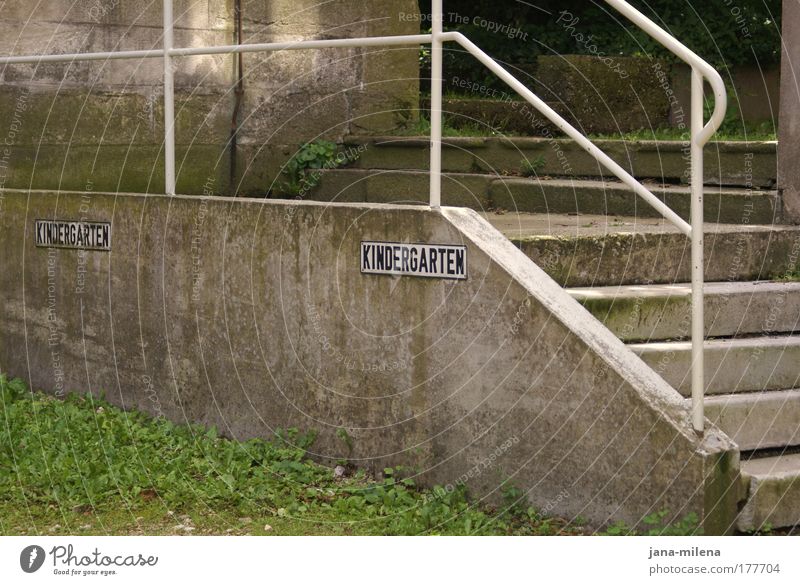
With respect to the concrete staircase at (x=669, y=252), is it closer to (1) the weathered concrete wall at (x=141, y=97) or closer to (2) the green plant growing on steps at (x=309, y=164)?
(2) the green plant growing on steps at (x=309, y=164)

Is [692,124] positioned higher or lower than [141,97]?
lower

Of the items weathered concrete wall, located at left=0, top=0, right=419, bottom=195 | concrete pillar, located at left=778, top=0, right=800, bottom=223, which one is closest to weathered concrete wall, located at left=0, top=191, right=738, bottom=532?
weathered concrete wall, located at left=0, top=0, right=419, bottom=195

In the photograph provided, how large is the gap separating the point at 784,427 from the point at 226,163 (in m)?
3.97

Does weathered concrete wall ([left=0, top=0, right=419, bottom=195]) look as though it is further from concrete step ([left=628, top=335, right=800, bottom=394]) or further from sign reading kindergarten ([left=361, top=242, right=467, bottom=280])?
concrete step ([left=628, top=335, right=800, bottom=394])

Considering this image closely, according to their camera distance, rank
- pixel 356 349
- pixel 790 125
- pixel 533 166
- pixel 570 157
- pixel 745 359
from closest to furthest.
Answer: pixel 745 359
pixel 356 349
pixel 790 125
pixel 570 157
pixel 533 166

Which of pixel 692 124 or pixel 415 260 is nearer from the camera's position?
pixel 692 124

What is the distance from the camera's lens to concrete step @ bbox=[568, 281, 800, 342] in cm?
543

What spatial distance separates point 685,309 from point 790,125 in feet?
5.41

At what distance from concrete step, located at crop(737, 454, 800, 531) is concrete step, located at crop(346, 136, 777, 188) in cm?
243

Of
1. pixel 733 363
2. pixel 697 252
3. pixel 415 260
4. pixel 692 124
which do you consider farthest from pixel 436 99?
pixel 733 363

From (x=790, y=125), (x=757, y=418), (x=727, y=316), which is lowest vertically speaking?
(x=757, y=418)

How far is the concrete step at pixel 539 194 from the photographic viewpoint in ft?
22.1

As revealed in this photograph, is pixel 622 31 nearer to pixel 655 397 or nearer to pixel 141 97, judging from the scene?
pixel 141 97

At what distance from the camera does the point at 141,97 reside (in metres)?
7.60
